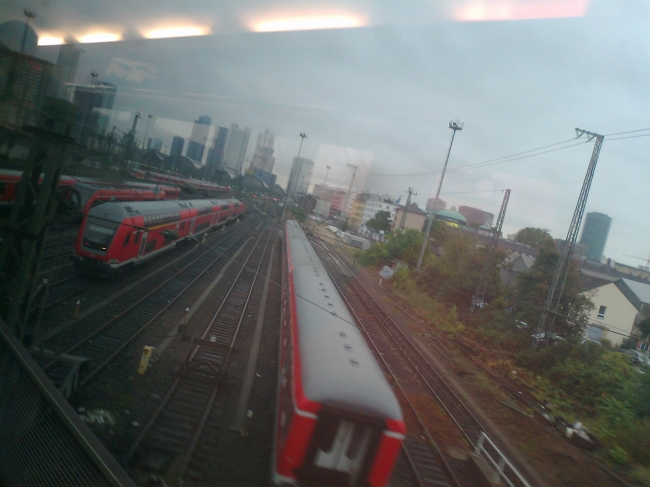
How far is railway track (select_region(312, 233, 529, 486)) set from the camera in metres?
5.52

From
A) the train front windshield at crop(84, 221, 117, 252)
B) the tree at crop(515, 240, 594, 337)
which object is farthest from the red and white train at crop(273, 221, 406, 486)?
the tree at crop(515, 240, 594, 337)

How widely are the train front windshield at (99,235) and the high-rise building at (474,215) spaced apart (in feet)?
42.2

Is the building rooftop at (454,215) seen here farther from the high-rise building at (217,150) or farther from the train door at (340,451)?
the train door at (340,451)

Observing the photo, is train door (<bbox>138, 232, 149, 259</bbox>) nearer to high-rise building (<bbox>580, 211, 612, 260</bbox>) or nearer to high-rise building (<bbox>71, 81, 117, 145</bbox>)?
high-rise building (<bbox>71, 81, 117, 145</bbox>)

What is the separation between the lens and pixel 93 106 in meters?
8.55

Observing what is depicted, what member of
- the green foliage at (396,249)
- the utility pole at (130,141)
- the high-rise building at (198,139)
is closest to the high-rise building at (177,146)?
the high-rise building at (198,139)

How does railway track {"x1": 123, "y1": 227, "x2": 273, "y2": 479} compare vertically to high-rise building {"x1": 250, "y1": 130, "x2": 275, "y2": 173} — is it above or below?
below

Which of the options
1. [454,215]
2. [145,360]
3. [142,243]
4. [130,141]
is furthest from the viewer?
[454,215]

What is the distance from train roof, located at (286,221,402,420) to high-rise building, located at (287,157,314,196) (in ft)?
15.4

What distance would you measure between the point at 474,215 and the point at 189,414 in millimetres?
15225

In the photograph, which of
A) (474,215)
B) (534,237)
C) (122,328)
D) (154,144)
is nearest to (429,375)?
(122,328)

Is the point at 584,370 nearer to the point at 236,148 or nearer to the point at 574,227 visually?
the point at 574,227

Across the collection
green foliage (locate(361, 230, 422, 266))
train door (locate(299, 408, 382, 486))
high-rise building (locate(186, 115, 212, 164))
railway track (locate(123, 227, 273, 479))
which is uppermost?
high-rise building (locate(186, 115, 212, 164))

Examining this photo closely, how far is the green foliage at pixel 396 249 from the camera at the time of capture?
1241cm
